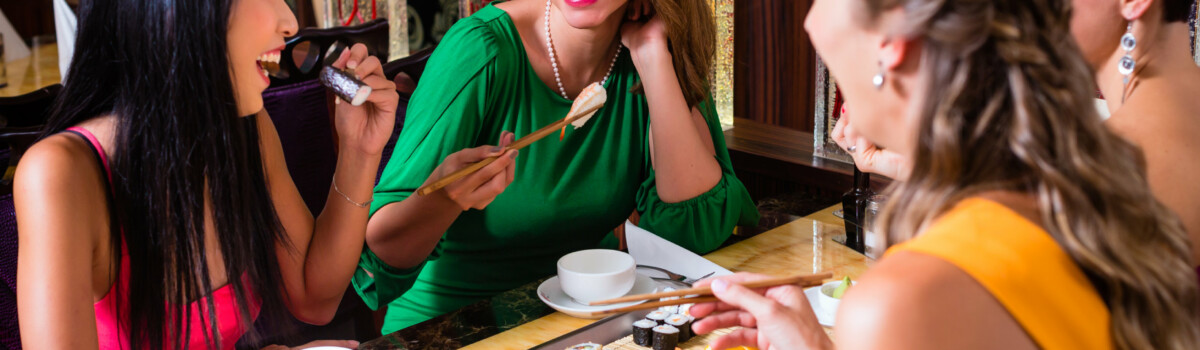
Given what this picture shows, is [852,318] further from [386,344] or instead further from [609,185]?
[609,185]

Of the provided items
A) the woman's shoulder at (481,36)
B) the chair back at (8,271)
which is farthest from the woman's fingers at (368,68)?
the chair back at (8,271)

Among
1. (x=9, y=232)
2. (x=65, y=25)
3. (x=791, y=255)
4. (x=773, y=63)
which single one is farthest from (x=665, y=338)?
(x=65, y=25)

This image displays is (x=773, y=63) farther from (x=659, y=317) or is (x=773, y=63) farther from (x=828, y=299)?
(x=659, y=317)

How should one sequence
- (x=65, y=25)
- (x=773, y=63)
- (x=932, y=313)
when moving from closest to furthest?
(x=932, y=313) → (x=773, y=63) → (x=65, y=25)

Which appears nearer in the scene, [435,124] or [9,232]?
[9,232]

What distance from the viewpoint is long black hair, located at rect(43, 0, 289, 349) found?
1.10m

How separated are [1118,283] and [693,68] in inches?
50.2

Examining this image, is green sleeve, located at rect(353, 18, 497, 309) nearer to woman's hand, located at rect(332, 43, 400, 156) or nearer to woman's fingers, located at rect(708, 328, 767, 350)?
woman's hand, located at rect(332, 43, 400, 156)

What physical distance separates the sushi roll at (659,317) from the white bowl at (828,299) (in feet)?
0.75

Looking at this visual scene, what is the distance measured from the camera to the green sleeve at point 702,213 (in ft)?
5.50

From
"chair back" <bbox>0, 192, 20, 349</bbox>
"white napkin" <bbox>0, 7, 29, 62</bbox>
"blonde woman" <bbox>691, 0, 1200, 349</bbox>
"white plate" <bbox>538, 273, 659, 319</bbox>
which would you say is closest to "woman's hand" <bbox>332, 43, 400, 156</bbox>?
"white plate" <bbox>538, 273, 659, 319</bbox>

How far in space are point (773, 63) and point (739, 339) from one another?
178 centimetres

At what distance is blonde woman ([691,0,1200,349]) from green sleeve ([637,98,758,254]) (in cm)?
94

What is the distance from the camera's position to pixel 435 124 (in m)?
1.71
